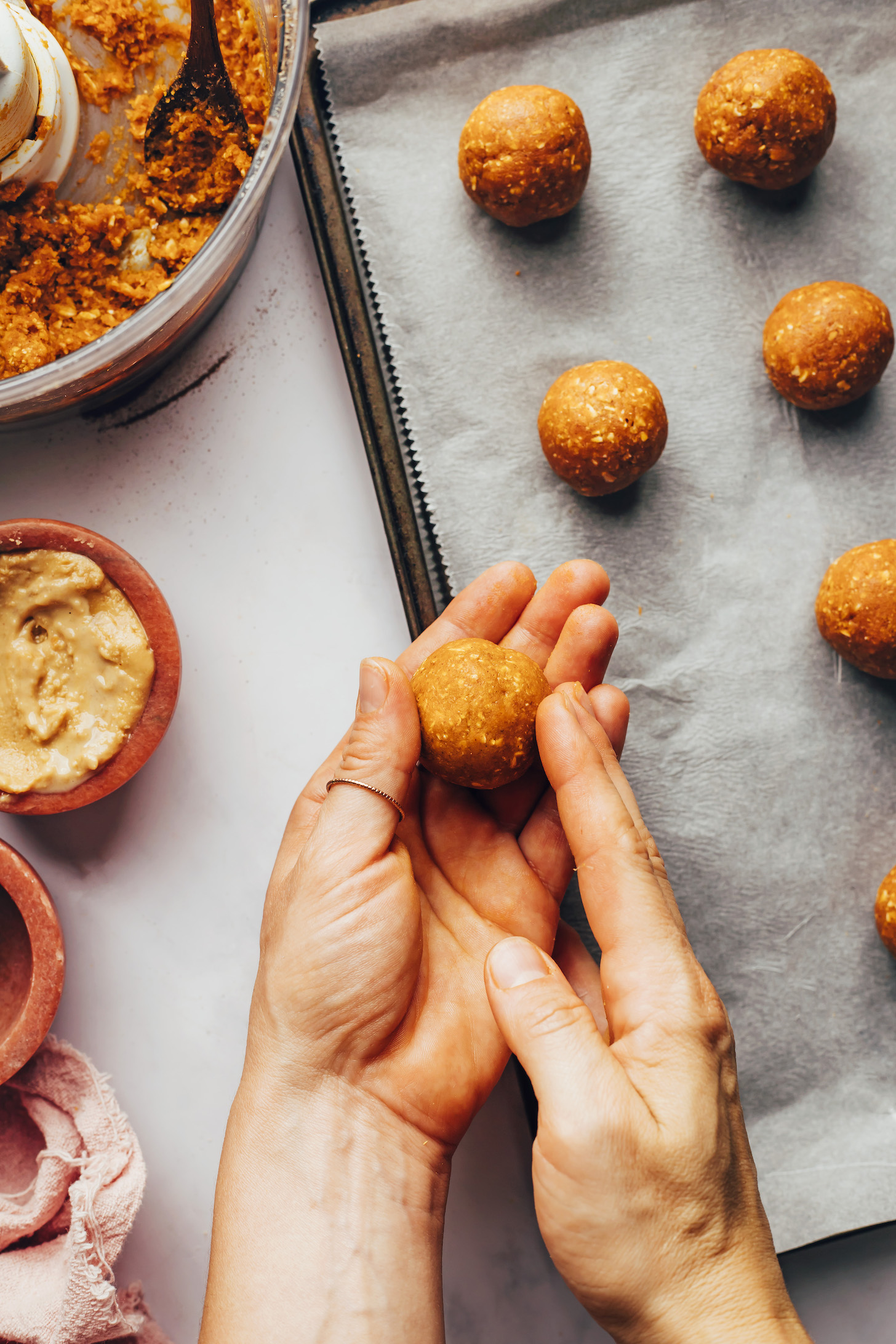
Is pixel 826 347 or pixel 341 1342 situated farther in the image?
pixel 826 347

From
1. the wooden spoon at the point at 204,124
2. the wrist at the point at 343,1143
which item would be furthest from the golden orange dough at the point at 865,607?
the wooden spoon at the point at 204,124

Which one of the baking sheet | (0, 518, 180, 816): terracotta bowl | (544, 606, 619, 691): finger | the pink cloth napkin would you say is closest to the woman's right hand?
(544, 606, 619, 691): finger

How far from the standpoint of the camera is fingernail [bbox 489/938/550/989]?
3.57ft

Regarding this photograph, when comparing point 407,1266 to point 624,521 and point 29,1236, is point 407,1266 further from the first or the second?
point 624,521

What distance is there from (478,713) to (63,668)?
68cm

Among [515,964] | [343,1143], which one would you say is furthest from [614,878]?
[343,1143]

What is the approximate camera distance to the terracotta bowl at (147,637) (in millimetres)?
1382

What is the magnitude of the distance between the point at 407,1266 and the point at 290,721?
0.82 m

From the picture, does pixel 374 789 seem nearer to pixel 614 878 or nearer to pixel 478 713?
pixel 478 713

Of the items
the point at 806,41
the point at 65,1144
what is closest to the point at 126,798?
the point at 65,1144

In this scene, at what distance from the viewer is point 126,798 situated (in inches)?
61.2

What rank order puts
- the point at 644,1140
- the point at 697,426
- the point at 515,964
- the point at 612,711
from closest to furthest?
the point at 644,1140
the point at 515,964
the point at 612,711
the point at 697,426

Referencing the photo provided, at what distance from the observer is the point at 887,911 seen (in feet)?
4.73

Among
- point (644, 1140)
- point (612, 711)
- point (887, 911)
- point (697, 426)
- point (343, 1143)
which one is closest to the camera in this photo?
point (644, 1140)
